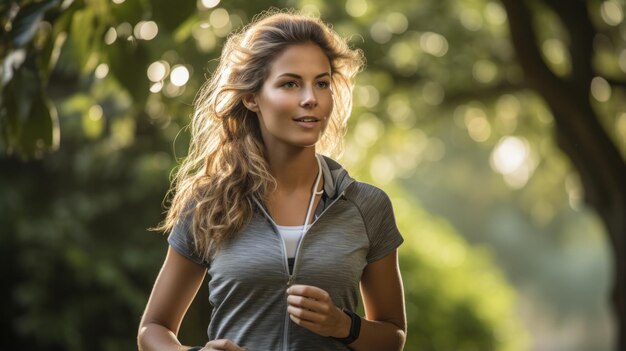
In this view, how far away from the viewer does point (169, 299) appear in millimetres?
3137

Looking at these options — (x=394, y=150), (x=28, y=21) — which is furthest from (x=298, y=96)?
(x=394, y=150)

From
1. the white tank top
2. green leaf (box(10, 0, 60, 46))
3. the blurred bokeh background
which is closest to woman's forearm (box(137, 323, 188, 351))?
the white tank top

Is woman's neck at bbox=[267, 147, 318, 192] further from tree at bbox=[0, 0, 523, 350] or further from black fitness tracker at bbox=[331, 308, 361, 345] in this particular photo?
tree at bbox=[0, 0, 523, 350]

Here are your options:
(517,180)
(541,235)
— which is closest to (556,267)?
(541,235)

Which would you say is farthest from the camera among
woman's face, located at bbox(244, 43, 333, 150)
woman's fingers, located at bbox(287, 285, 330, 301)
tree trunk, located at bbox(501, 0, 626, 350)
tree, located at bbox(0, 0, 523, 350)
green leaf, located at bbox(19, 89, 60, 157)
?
tree, located at bbox(0, 0, 523, 350)

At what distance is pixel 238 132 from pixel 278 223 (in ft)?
1.20

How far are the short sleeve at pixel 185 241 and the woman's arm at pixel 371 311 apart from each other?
406 millimetres

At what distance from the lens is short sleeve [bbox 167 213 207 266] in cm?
309

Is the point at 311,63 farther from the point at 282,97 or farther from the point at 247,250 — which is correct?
the point at 247,250

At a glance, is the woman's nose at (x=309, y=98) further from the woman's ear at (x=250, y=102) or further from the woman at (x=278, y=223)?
the woman's ear at (x=250, y=102)

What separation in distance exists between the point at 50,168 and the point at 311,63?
9799 millimetres

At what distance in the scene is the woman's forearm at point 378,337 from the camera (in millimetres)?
2969

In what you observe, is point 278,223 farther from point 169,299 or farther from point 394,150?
point 394,150

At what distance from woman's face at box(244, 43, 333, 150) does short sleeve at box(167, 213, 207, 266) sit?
0.34m
